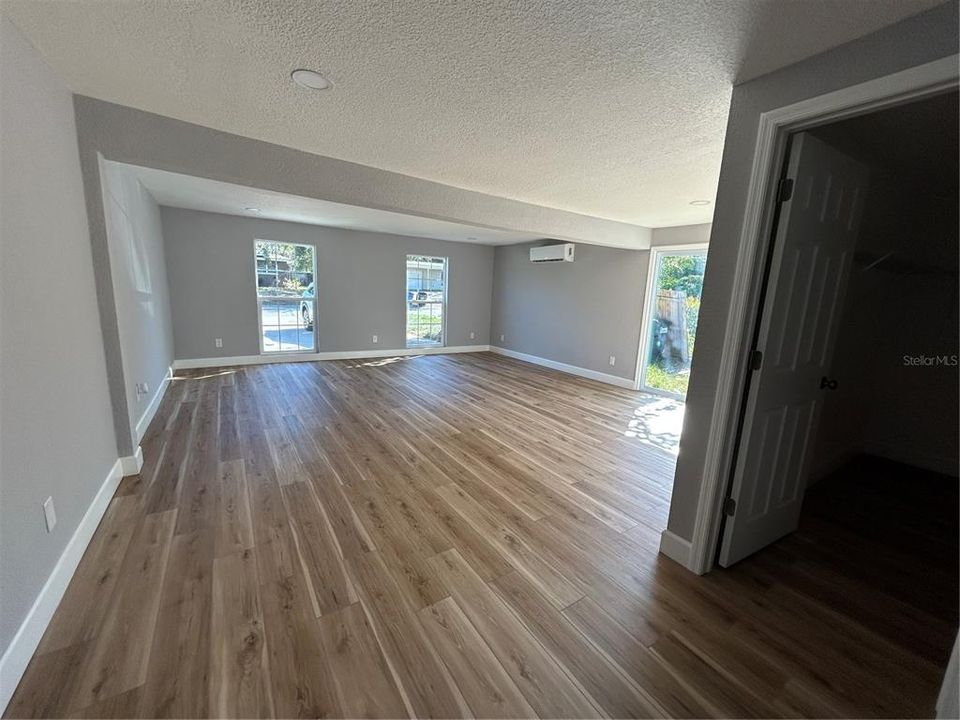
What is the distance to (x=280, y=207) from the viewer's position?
4.67 m

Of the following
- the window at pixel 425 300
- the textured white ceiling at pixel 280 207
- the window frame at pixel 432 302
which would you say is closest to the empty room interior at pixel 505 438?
the textured white ceiling at pixel 280 207

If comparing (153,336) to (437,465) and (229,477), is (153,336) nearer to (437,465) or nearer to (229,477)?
(229,477)

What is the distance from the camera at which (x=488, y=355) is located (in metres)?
7.77

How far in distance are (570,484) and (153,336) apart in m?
4.55

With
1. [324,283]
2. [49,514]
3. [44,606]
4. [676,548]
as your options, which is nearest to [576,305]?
[324,283]

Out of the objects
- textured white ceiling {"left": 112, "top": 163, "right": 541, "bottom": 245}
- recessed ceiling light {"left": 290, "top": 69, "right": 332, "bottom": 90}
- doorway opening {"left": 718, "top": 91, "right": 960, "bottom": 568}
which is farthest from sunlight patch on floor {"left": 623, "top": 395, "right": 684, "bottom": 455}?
recessed ceiling light {"left": 290, "top": 69, "right": 332, "bottom": 90}

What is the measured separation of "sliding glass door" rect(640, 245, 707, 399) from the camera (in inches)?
197

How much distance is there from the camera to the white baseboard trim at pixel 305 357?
5.59 m

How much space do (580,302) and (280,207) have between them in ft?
15.1

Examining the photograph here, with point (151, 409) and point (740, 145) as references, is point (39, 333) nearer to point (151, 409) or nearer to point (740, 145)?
point (151, 409)

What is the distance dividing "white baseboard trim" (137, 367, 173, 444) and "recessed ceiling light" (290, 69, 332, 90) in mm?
2791

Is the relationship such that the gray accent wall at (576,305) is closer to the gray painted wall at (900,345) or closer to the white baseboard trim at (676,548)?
the gray painted wall at (900,345)

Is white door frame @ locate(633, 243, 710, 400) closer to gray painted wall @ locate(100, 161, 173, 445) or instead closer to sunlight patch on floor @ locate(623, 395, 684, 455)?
sunlight patch on floor @ locate(623, 395, 684, 455)

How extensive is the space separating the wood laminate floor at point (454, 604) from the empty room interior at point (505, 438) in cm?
1
